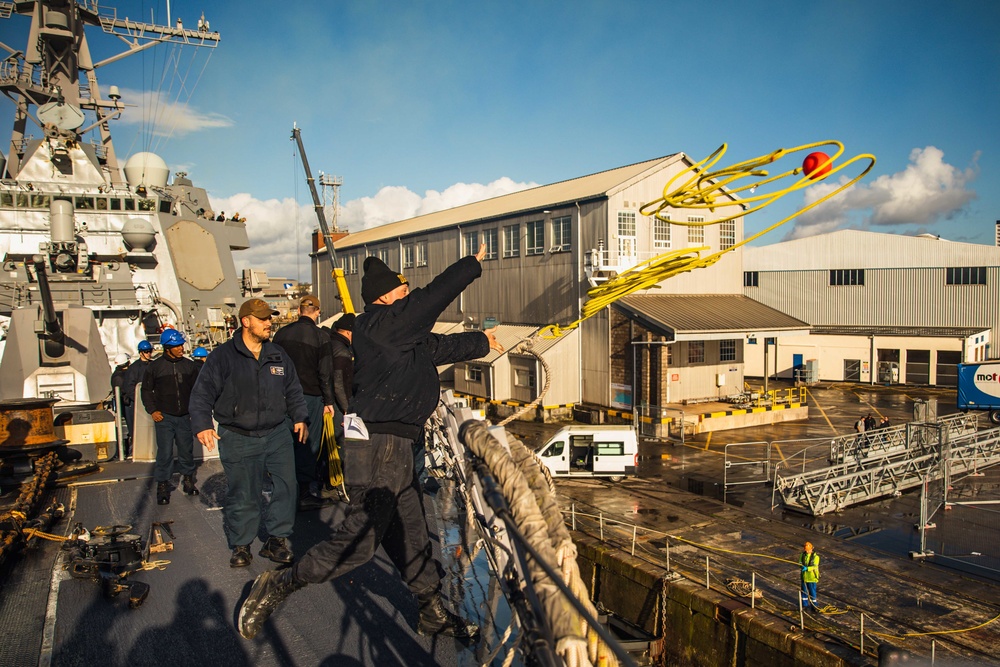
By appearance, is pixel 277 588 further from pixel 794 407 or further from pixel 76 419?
pixel 794 407

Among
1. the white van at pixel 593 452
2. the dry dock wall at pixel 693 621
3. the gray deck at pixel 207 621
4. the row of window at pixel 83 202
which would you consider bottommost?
the dry dock wall at pixel 693 621

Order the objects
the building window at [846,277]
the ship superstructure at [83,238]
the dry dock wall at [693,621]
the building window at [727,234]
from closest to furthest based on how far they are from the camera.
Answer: the dry dock wall at [693,621], the ship superstructure at [83,238], the building window at [727,234], the building window at [846,277]

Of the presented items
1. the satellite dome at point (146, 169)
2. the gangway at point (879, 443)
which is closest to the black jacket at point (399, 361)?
the gangway at point (879, 443)

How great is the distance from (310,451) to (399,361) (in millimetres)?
3794

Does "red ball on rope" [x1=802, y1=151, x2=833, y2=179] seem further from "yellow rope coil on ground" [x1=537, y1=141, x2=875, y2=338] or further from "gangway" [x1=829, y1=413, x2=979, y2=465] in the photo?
"gangway" [x1=829, y1=413, x2=979, y2=465]

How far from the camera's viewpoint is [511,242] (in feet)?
98.1

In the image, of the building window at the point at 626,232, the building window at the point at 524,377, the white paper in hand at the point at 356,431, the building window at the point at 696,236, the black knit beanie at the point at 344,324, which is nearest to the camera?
the white paper in hand at the point at 356,431

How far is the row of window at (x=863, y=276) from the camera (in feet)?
114

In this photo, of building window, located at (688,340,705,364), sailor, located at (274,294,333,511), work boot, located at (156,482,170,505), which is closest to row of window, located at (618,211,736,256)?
building window, located at (688,340,705,364)

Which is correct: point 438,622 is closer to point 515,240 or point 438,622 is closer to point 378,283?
point 378,283

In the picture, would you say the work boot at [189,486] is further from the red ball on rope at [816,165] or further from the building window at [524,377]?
the building window at [524,377]

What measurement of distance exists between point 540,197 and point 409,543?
94.7 ft

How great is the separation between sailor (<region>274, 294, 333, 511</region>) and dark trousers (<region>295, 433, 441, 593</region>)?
2.89 metres

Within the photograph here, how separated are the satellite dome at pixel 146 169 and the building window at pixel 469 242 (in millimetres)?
14276
